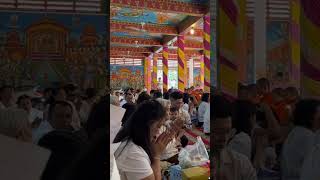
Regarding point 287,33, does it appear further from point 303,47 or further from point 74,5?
point 74,5

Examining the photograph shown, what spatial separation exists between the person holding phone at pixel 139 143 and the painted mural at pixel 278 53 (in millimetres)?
622

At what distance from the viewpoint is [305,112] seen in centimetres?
193

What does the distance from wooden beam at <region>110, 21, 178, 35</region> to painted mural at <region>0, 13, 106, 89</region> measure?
8212 mm

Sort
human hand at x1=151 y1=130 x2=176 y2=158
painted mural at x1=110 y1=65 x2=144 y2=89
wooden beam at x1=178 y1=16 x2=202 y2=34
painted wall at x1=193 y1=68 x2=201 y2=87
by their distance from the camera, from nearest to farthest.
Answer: human hand at x1=151 y1=130 x2=176 y2=158
wooden beam at x1=178 y1=16 x2=202 y2=34
painted wall at x1=193 y1=68 x2=201 y2=87
painted mural at x1=110 y1=65 x2=144 y2=89

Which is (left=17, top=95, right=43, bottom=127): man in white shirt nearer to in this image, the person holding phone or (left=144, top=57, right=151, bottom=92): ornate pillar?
the person holding phone

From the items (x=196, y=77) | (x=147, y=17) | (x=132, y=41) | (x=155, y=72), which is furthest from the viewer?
(x=196, y=77)

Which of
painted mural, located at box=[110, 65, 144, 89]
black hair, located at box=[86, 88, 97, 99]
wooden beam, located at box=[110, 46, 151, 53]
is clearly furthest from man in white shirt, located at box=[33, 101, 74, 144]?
painted mural, located at box=[110, 65, 144, 89]

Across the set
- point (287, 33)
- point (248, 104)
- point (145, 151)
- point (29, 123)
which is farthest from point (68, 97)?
point (287, 33)

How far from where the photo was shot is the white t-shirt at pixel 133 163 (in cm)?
197

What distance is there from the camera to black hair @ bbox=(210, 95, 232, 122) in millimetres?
1935

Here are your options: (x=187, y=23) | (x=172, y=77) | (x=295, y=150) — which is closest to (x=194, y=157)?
(x=295, y=150)

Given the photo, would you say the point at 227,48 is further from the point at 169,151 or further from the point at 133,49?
the point at 133,49

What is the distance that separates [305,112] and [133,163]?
92 cm

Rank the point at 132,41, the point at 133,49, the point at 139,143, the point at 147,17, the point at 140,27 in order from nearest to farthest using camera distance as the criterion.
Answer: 1. the point at 139,143
2. the point at 147,17
3. the point at 140,27
4. the point at 132,41
5. the point at 133,49
